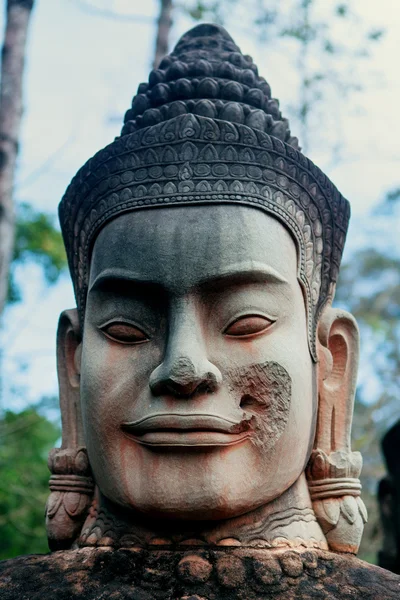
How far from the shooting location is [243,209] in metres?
3.35

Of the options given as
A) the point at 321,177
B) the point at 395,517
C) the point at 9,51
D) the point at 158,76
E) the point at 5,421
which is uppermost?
the point at 9,51

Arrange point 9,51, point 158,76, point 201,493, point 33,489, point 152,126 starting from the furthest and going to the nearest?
1. point 33,489
2. point 9,51
3. point 158,76
4. point 152,126
5. point 201,493

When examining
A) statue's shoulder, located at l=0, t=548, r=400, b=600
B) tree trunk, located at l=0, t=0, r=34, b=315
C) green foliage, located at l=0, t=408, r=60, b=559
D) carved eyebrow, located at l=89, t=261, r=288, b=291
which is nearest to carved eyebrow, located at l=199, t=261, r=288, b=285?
carved eyebrow, located at l=89, t=261, r=288, b=291

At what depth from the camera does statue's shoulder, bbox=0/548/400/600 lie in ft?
9.46

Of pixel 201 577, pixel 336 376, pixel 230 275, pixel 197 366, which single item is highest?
pixel 230 275

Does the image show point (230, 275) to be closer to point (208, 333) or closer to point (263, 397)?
point (208, 333)

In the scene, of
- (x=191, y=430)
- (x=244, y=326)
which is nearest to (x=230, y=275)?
(x=244, y=326)

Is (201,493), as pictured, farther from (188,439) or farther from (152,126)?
(152,126)

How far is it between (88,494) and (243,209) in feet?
5.50

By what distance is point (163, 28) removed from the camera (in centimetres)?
920

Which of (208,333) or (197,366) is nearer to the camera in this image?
(197,366)

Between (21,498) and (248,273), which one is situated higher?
(248,273)

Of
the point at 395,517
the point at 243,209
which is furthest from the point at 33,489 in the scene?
the point at 243,209

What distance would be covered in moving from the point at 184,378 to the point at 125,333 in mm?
488
